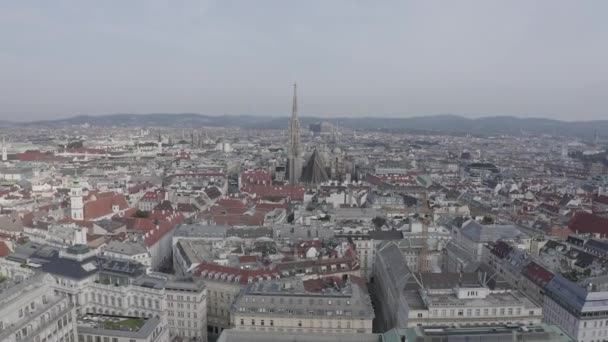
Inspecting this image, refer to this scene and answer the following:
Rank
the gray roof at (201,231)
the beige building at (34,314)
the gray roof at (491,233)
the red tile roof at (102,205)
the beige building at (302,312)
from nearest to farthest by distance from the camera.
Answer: the beige building at (34,314) < the beige building at (302,312) < the gray roof at (491,233) < the gray roof at (201,231) < the red tile roof at (102,205)

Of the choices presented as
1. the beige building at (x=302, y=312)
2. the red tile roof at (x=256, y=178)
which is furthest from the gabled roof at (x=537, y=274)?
the red tile roof at (x=256, y=178)

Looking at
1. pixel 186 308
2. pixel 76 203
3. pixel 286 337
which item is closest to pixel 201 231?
pixel 186 308

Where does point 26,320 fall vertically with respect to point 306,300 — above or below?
above

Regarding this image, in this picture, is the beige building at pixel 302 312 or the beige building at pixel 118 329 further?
the beige building at pixel 302 312

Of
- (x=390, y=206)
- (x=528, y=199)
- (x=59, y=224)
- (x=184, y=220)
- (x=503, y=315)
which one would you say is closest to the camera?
(x=503, y=315)

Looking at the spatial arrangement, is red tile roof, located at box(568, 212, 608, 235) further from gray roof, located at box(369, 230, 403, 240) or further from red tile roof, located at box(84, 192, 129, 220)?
red tile roof, located at box(84, 192, 129, 220)

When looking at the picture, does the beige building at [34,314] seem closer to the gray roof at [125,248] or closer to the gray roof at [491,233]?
the gray roof at [125,248]

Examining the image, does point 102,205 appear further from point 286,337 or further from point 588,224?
point 588,224

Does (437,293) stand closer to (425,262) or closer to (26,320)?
(425,262)

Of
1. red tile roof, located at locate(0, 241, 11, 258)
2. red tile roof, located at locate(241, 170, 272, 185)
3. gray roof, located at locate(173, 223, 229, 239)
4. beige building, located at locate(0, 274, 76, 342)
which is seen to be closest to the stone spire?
red tile roof, located at locate(241, 170, 272, 185)

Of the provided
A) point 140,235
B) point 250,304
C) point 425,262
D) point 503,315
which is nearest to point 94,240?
point 140,235

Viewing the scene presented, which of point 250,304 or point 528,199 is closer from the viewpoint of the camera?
point 250,304
